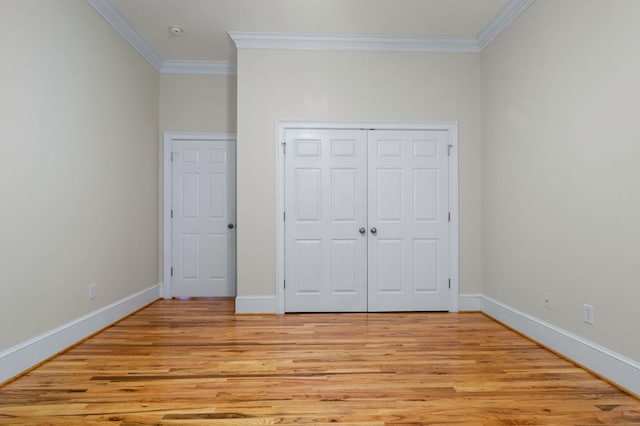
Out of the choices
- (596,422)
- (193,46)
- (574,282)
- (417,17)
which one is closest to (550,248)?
(574,282)

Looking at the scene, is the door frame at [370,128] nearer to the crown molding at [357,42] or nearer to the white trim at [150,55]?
the crown molding at [357,42]

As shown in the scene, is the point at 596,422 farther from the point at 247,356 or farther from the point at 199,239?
the point at 199,239

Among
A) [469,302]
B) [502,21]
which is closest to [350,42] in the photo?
[502,21]

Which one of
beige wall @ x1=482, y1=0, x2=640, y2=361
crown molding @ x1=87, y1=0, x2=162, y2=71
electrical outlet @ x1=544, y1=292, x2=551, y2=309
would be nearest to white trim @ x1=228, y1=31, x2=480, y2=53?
beige wall @ x1=482, y1=0, x2=640, y2=361

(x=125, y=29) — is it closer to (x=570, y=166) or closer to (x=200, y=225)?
(x=200, y=225)

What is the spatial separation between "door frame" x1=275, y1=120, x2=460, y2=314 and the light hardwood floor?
0.61 metres

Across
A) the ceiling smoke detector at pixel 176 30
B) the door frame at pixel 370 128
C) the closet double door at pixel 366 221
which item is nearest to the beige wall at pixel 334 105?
the door frame at pixel 370 128

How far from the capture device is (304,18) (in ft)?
12.1

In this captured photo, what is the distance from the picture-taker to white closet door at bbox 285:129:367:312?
13.6ft

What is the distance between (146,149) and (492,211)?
4.06m

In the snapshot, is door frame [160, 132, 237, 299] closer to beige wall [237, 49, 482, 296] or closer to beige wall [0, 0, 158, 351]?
beige wall [0, 0, 158, 351]

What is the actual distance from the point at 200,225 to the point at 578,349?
4.15 m

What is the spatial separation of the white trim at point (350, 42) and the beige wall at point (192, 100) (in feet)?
3.01

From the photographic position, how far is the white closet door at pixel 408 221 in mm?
4152
